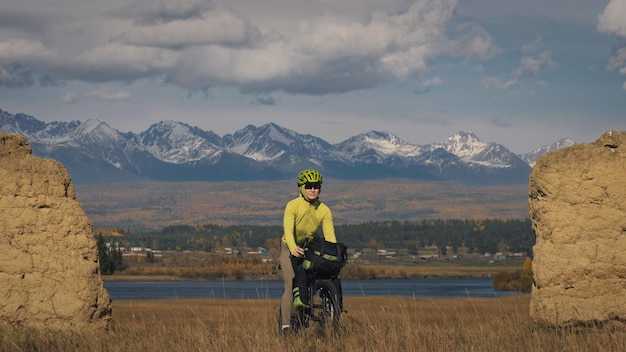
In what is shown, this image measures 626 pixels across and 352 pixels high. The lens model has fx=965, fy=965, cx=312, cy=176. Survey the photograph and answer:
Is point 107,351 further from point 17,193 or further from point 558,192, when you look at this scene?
point 558,192

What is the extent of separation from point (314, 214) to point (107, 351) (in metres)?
3.48

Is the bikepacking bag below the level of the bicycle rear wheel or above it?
above

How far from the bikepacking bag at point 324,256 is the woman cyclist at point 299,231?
0.52ft

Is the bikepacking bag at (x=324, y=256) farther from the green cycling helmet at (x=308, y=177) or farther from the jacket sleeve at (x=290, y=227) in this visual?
the green cycling helmet at (x=308, y=177)

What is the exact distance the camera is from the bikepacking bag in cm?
1343

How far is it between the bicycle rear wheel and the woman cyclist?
0.87ft

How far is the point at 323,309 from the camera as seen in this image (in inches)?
547

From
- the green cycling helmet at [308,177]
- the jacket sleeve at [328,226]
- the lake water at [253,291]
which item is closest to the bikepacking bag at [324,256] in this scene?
the jacket sleeve at [328,226]

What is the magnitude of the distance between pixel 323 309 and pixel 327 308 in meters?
0.10

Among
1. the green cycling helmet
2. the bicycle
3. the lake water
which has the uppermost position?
the green cycling helmet

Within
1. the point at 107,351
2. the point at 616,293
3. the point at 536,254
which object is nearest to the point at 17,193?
the point at 107,351

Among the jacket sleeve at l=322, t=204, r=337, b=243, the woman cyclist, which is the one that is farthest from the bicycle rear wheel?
the jacket sleeve at l=322, t=204, r=337, b=243

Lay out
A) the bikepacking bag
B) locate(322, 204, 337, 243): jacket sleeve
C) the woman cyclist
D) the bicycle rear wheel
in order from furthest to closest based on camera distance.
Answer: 1. locate(322, 204, 337, 243): jacket sleeve
2. the woman cyclist
3. the bicycle rear wheel
4. the bikepacking bag

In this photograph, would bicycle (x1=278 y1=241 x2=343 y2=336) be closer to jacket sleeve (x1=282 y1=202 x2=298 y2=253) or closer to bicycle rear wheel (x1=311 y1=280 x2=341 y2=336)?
bicycle rear wheel (x1=311 y1=280 x2=341 y2=336)
